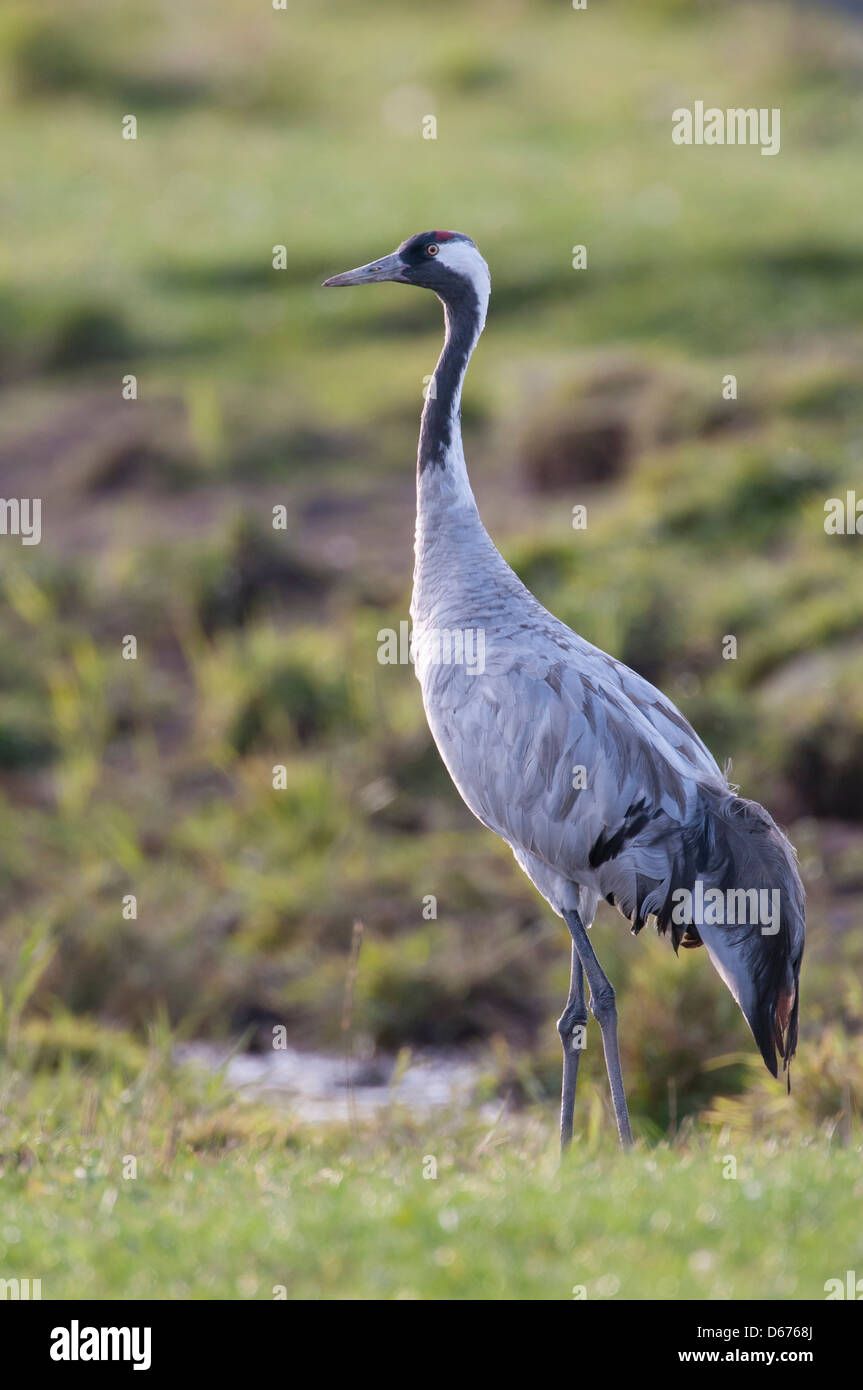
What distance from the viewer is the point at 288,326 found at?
18.6 m

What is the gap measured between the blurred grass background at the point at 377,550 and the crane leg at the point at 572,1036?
0.50m

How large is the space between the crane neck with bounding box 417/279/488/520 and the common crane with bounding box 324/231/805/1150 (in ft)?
0.36

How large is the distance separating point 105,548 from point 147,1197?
9.25 metres

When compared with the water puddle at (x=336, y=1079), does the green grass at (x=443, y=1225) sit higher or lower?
lower

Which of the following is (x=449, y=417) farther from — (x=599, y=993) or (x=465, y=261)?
(x=599, y=993)

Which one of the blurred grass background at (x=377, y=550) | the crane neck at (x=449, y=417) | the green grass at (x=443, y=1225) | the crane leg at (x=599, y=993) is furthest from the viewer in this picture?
the blurred grass background at (x=377, y=550)

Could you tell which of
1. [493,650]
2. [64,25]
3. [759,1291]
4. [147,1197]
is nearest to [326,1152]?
[147,1197]

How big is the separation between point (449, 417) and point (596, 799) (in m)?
1.31

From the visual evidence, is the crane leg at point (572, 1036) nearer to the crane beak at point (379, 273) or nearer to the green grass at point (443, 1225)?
the green grass at point (443, 1225)

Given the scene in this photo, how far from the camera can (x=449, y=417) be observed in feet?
19.5

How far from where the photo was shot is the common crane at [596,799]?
5.33 metres

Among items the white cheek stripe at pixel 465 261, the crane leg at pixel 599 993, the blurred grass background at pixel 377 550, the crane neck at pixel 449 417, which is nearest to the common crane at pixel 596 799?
the crane leg at pixel 599 993

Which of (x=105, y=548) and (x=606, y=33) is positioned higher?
(x=606, y=33)

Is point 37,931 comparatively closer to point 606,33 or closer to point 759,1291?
point 759,1291
